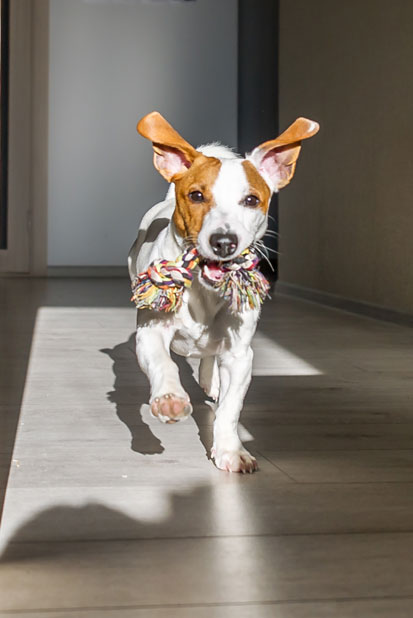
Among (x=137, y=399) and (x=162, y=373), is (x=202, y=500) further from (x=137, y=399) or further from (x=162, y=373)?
(x=137, y=399)

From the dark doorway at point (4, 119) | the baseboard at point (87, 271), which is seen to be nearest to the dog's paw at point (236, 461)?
the baseboard at point (87, 271)

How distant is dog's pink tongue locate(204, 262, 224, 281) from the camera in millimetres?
1565

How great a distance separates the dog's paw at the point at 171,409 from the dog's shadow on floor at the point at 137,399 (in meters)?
0.37

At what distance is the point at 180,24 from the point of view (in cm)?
763

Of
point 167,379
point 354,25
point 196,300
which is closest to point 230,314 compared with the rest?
point 196,300

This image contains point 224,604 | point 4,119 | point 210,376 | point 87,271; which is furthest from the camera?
point 87,271

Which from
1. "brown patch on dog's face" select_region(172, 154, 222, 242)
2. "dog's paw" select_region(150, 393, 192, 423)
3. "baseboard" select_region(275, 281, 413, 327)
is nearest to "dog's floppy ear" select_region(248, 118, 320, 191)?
"brown patch on dog's face" select_region(172, 154, 222, 242)

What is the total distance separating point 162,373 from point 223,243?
261mm

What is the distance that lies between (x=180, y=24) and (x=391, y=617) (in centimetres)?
720

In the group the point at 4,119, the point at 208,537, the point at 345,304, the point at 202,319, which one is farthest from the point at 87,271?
the point at 208,537

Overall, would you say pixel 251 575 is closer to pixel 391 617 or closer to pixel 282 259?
pixel 391 617

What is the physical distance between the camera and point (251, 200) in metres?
1.54

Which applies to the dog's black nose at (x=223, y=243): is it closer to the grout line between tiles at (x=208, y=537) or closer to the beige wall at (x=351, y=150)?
the grout line between tiles at (x=208, y=537)

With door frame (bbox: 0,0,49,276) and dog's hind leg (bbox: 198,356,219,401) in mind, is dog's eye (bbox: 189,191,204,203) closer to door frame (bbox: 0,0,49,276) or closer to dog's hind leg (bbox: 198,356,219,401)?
dog's hind leg (bbox: 198,356,219,401)
